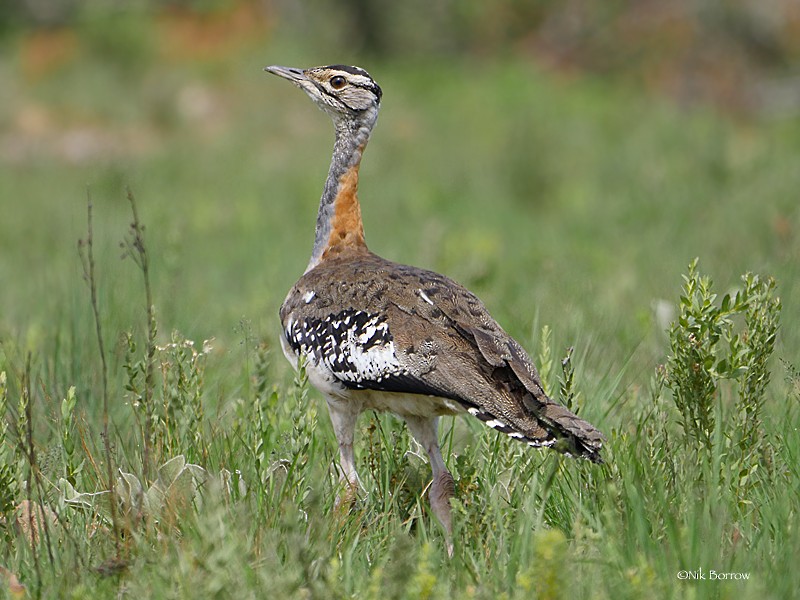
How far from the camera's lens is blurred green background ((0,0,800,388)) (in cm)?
669

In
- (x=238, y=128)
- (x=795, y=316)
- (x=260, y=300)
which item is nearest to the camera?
(x=795, y=316)

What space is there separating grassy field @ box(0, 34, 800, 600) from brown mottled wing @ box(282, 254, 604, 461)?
15cm

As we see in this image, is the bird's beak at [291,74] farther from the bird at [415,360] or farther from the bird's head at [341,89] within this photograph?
the bird at [415,360]

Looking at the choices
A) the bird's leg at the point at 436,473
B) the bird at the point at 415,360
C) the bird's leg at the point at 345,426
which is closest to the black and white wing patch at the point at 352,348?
the bird at the point at 415,360

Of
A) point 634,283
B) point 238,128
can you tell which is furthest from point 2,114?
point 634,283

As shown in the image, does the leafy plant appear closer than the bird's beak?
Yes

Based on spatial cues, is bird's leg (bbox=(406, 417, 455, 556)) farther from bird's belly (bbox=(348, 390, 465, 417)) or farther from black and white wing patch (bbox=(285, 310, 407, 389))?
black and white wing patch (bbox=(285, 310, 407, 389))

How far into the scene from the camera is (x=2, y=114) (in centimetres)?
1480

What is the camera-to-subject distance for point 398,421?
4.56 metres

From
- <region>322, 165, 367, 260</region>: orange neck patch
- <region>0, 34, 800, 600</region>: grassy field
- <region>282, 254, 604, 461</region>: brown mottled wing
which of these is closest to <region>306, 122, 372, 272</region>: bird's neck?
<region>322, 165, 367, 260</region>: orange neck patch

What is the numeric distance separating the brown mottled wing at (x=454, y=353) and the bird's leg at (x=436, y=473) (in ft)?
0.93

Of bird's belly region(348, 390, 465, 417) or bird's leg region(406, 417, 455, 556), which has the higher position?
bird's belly region(348, 390, 465, 417)

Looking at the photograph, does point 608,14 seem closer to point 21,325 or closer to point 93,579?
point 21,325

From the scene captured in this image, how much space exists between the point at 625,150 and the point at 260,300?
23.3ft
